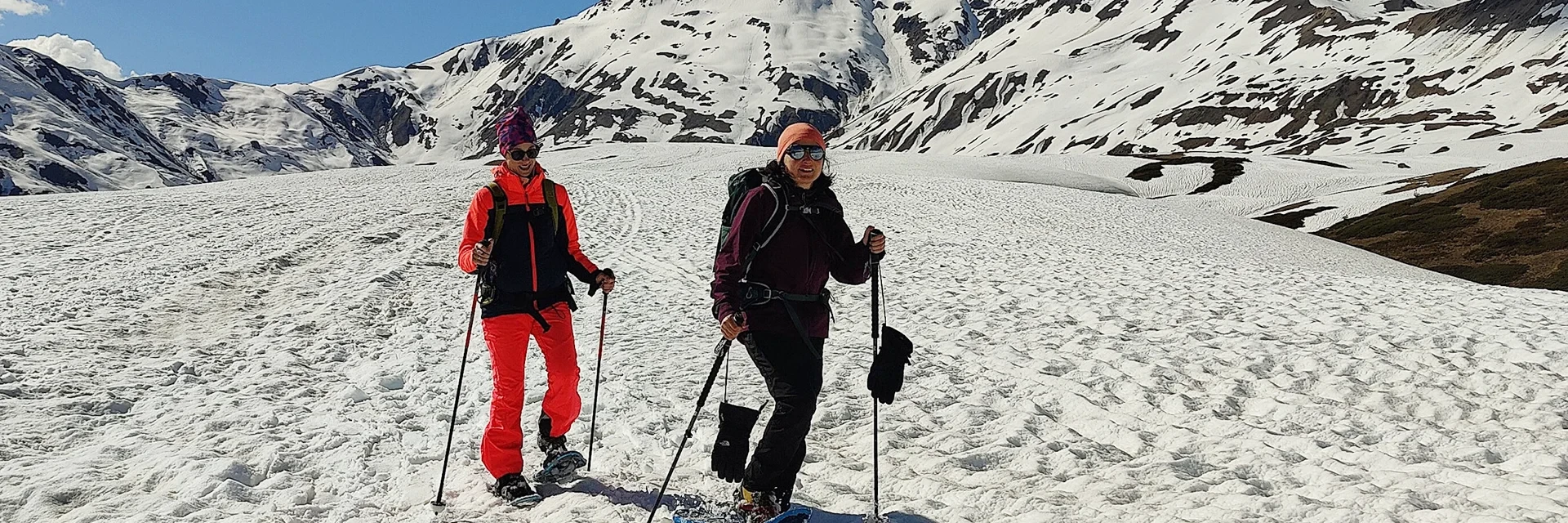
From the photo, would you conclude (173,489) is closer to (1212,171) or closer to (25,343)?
(25,343)

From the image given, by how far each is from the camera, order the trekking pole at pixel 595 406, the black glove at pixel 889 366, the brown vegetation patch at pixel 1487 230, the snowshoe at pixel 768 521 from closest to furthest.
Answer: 1. the snowshoe at pixel 768 521
2. the black glove at pixel 889 366
3. the trekking pole at pixel 595 406
4. the brown vegetation patch at pixel 1487 230

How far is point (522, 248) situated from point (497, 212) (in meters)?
0.29

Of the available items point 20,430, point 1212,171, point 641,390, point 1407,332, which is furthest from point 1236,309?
point 1212,171

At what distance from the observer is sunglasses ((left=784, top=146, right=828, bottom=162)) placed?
4.93m

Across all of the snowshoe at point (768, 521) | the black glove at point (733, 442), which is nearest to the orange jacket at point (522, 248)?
the black glove at point (733, 442)

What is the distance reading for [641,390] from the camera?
9.16 meters

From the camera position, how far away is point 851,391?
30.0ft

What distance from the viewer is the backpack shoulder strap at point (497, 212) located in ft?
18.5

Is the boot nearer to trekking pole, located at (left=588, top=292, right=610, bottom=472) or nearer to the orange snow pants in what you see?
trekking pole, located at (left=588, top=292, right=610, bottom=472)

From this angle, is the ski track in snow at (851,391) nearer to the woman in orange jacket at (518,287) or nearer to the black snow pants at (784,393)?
the woman in orange jacket at (518,287)

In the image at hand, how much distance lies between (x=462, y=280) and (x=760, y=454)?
12.4 metres

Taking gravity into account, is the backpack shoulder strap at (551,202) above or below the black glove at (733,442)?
above

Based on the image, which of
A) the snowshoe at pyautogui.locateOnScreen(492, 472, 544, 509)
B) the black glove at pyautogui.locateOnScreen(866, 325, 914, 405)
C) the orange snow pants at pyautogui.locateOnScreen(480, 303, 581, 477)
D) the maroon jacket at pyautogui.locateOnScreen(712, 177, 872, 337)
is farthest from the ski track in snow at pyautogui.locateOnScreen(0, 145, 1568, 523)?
the maroon jacket at pyautogui.locateOnScreen(712, 177, 872, 337)

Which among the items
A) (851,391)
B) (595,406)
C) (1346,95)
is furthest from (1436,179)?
(1346,95)
